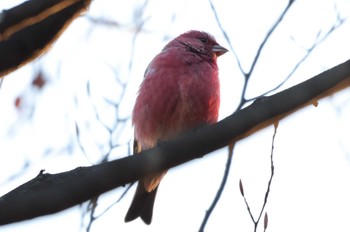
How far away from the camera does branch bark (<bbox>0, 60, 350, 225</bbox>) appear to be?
172cm

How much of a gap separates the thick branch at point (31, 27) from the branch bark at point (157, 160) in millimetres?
440

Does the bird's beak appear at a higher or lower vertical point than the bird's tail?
higher

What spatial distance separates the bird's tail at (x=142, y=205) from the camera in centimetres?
512

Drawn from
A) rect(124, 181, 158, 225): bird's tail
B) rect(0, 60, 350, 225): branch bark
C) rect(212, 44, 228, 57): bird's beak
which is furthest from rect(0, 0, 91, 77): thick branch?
rect(212, 44, 228, 57): bird's beak

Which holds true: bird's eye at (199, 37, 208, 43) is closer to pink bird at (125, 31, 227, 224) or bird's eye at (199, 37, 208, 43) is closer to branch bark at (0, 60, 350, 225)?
pink bird at (125, 31, 227, 224)

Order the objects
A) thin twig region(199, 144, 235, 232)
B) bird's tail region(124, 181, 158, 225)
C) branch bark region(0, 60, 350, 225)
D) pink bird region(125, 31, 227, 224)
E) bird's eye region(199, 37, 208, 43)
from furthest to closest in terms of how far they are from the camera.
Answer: bird's eye region(199, 37, 208, 43)
bird's tail region(124, 181, 158, 225)
pink bird region(125, 31, 227, 224)
thin twig region(199, 144, 235, 232)
branch bark region(0, 60, 350, 225)

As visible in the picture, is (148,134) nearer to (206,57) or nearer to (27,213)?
(206,57)

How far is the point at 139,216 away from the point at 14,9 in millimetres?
3495

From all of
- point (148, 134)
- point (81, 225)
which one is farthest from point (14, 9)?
point (148, 134)

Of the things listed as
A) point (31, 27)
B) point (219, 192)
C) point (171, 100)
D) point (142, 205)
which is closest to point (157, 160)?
point (31, 27)

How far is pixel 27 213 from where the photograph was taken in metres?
1.69

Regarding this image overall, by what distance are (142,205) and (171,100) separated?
3.63 feet

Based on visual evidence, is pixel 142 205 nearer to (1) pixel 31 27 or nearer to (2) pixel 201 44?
(2) pixel 201 44

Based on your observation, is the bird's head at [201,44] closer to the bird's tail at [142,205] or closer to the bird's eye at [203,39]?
the bird's eye at [203,39]
